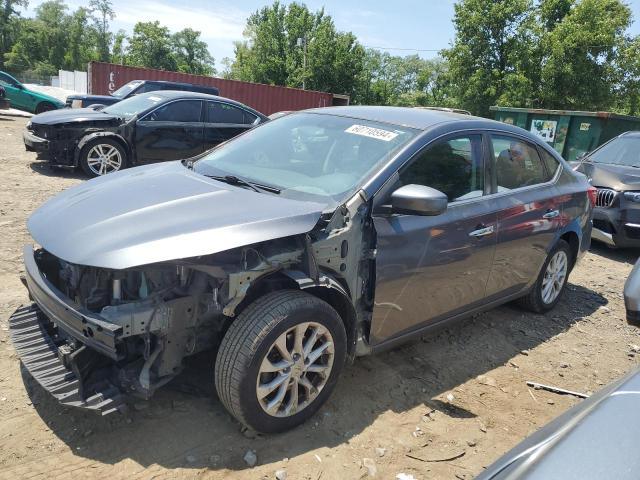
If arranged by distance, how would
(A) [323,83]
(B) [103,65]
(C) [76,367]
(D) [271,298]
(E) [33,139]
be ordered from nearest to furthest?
1. (C) [76,367]
2. (D) [271,298]
3. (E) [33,139]
4. (B) [103,65]
5. (A) [323,83]

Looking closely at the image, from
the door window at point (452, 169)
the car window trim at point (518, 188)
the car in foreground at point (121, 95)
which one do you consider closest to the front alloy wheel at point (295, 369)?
the door window at point (452, 169)

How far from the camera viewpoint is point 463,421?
3.17 meters

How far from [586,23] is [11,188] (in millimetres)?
26149

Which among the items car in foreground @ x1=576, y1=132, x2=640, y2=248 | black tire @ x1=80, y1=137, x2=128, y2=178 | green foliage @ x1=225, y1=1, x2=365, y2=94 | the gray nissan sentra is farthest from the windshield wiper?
green foliage @ x1=225, y1=1, x2=365, y2=94

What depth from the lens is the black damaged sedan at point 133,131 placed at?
8523 mm

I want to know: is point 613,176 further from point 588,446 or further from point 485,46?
point 485,46

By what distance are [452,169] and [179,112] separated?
6778 mm

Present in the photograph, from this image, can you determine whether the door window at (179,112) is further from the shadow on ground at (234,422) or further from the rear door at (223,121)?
the shadow on ground at (234,422)

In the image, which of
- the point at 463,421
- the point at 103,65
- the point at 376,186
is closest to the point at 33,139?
the point at 376,186

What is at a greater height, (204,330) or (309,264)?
(309,264)

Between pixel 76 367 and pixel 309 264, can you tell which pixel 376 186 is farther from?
pixel 76 367

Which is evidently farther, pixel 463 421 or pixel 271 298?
pixel 463 421

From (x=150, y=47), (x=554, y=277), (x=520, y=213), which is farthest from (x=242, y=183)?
(x=150, y=47)

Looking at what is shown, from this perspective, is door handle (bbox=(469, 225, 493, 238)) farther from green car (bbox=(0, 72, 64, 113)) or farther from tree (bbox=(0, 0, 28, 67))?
tree (bbox=(0, 0, 28, 67))
